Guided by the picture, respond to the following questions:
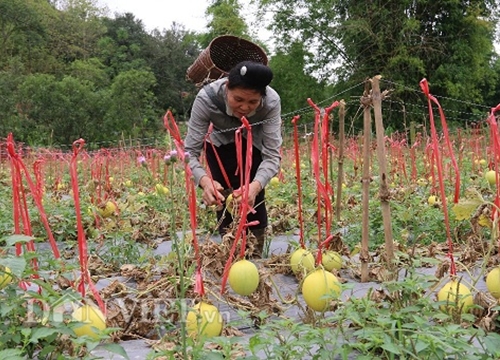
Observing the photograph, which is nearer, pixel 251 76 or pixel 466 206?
Result: pixel 466 206

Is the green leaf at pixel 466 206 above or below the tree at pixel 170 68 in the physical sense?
below

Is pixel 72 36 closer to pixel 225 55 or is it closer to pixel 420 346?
pixel 225 55

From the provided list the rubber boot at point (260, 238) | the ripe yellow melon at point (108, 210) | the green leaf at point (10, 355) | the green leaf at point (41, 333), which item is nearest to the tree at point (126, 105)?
the ripe yellow melon at point (108, 210)

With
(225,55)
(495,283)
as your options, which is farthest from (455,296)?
(225,55)

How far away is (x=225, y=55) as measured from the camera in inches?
138

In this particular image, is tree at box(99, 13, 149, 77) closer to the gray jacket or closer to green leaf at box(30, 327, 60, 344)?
the gray jacket

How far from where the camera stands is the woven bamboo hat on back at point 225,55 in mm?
3447

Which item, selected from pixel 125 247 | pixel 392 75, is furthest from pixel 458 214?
pixel 392 75

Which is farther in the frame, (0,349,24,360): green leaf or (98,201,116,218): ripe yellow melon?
(98,201,116,218): ripe yellow melon

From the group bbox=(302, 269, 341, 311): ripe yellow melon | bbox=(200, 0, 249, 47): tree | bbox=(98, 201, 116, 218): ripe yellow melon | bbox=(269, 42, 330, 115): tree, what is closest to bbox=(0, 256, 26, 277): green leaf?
bbox=(302, 269, 341, 311): ripe yellow melon

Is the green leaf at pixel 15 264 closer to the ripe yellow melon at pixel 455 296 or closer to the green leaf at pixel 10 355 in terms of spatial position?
the green leaf at pixel 10 355

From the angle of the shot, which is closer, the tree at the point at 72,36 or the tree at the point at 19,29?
the tree at the point at 19,29

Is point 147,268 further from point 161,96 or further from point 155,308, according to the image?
point 161,96

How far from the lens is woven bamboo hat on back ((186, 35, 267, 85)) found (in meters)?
3.45
